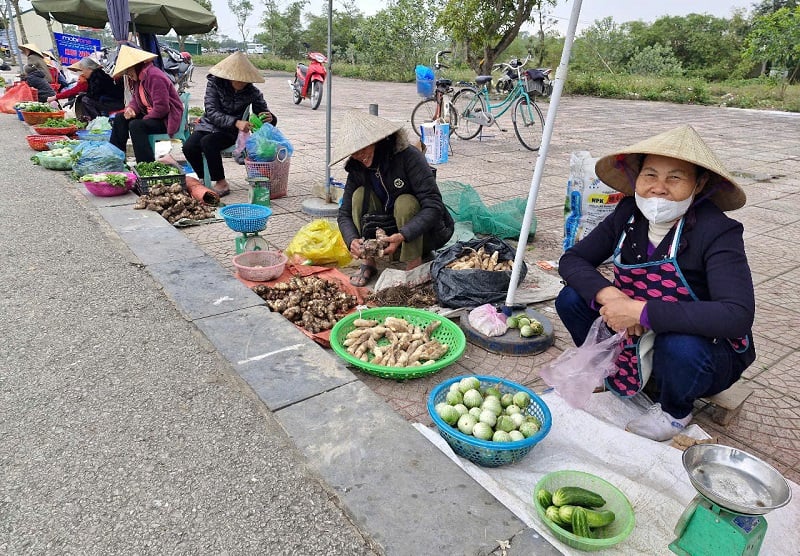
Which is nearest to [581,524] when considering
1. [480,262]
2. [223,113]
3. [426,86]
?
[480,262]

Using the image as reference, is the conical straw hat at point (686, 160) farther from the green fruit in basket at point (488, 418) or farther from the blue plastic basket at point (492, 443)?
the green fruit in basket at point (488, 418)

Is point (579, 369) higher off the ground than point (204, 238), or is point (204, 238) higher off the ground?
point (579, 369)

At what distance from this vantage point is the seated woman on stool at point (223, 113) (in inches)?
212

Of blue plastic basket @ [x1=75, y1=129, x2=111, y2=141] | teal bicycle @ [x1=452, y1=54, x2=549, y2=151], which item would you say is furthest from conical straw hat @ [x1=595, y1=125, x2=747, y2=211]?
blue plastic basket @ [x1=75, y1=129, x2=111, y2=141]

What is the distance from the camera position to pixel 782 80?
61.8 ft

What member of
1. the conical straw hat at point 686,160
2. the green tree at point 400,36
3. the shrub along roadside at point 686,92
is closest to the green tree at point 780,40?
the shrub along roadside at point 686,92

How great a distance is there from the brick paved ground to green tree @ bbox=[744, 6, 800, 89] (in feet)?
12.7

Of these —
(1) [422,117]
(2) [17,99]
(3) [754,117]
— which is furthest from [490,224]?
(3) [754,117]

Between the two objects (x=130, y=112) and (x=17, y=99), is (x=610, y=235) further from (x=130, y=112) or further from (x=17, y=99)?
(x=17, y=99)

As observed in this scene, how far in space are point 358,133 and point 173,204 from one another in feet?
8.90

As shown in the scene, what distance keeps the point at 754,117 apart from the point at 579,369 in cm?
1554

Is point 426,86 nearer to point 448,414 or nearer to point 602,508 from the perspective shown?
point 448,414

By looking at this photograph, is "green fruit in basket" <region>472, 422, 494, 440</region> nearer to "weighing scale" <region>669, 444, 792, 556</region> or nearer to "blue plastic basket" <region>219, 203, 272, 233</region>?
"weighing scale" <region>669, 444, 792, 556</region>

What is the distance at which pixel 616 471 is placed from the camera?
205cm
